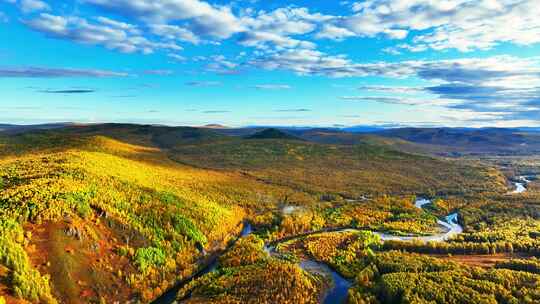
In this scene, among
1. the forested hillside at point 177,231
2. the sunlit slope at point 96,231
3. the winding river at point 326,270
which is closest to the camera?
the sunlit slope at point 96,231

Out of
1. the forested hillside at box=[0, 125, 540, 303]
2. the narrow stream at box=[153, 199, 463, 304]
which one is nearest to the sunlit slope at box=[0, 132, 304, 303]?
the forested hillside at box=[0, 125, 540, 303]

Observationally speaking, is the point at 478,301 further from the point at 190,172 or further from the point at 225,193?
the point at 190,172

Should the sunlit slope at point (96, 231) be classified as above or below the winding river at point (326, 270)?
above

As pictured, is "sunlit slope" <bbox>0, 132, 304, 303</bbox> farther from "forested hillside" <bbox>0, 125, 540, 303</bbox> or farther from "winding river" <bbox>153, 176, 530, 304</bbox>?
"winding river" <bbox>153, 176, 530, 304</bbox>

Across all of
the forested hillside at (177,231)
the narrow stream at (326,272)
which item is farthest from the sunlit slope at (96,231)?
the narrow stream at (326,272)

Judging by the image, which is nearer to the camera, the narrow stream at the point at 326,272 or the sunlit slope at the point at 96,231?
the sunlit slope at the point at 96,231

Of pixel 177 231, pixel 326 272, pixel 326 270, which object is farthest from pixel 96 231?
pixel 326 270

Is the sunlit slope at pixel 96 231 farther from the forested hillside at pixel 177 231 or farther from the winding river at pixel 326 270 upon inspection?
the winding river at pixel 326 270

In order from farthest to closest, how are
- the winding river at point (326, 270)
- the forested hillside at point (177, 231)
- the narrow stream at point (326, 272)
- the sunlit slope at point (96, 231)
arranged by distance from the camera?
the winding river at point (326, 270)
the narrow stream at point (326, 272)
the forested hillside at point (177, 231)
the sunlit slope at point (96, 231)

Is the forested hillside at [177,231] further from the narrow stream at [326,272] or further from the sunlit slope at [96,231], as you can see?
the narrow stream at [326,272]
